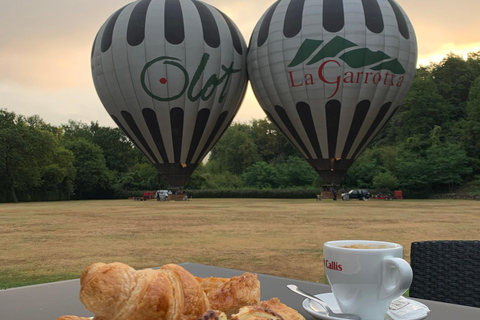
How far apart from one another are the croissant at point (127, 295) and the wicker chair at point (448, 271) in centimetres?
160

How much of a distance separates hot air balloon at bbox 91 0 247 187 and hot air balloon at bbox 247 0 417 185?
9.51 ft

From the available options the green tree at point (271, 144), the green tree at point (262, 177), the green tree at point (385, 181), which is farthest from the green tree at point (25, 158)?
the green tree at point (385, 181)

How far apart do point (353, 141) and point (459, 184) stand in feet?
60.5

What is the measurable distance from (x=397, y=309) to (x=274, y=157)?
69.0 meters

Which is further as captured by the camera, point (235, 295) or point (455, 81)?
point (455, 81)

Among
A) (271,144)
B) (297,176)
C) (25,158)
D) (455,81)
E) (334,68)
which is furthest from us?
(271,144)

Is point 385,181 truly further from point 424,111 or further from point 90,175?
point 90,175

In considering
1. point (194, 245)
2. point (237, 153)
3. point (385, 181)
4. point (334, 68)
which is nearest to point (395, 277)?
point (194, 245)

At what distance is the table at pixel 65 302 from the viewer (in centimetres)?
138

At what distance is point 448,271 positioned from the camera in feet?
7.50

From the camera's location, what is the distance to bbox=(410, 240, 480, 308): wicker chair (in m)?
2.26

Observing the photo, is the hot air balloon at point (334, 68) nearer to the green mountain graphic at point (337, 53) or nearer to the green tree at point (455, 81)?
the green mountain graphic at point (337, 53)

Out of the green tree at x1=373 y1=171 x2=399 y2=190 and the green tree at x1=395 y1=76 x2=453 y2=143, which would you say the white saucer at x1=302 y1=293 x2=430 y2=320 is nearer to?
the green tree at x1=373 y1=171 x2=399 y2=190

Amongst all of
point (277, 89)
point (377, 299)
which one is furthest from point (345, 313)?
point (277, 89)
